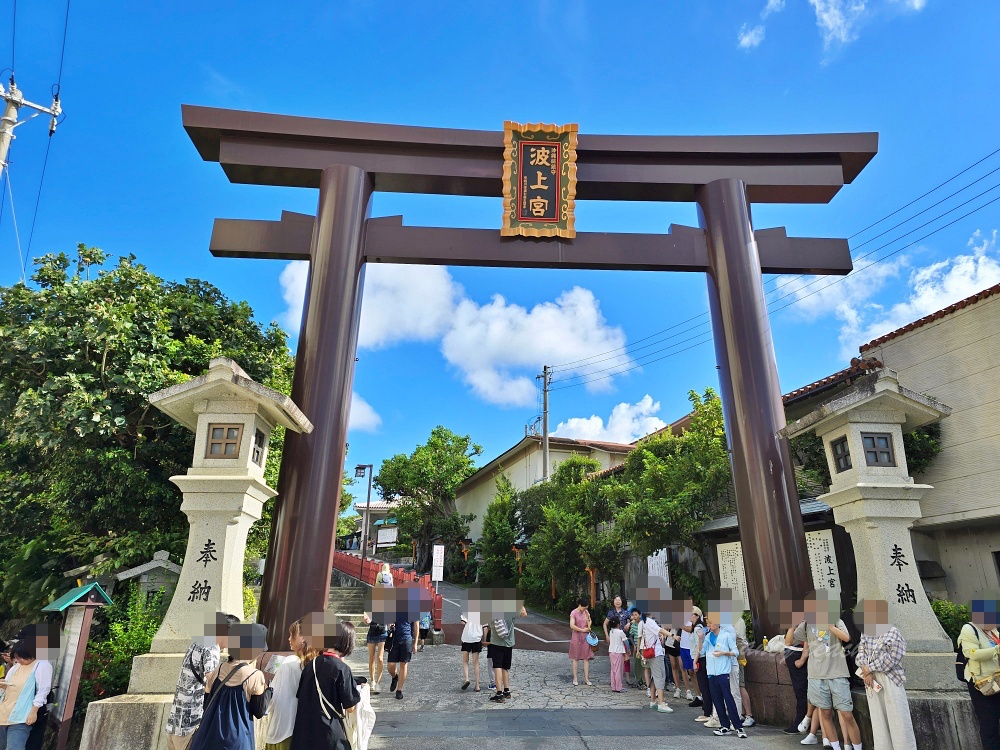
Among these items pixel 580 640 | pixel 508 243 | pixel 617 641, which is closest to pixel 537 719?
pixel 617 641

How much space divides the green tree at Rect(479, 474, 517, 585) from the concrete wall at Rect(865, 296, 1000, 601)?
17.1 meters

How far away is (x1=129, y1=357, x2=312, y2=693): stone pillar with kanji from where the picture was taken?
5672 mm

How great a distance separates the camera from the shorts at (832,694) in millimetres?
5844

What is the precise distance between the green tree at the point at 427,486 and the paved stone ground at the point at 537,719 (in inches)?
974

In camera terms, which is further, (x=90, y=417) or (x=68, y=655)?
(x=90, y=417)

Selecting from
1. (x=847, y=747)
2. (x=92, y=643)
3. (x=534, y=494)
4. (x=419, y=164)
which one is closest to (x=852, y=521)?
(x=847, y=747)

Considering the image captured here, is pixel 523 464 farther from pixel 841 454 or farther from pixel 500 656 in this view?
pixel 841 454

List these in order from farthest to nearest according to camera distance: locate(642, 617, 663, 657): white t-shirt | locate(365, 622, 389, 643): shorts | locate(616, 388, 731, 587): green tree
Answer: locate(616, 388, 731, 587): green tree, locate(365, 622, 389, 643): shorts, locate(642, 617, 663, 657): white t-shirt

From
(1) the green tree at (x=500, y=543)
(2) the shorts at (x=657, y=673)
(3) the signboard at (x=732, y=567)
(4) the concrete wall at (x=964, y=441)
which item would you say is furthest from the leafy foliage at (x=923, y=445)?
(1) the green tree at (x=500, y=543)

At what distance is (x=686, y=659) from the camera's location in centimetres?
896

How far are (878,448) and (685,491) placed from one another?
25.1ft

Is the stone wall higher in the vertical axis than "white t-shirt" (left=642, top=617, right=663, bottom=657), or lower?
lower

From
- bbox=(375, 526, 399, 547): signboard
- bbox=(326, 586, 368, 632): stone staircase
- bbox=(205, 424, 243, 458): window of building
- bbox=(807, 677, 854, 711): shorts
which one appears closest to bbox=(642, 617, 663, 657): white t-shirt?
bbox=(807, 677, 854, 711): shorts

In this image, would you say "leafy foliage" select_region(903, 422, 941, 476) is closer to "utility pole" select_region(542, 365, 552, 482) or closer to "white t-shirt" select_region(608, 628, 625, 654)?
"white t-shirt" select_region(608, 628, 625, 654)
